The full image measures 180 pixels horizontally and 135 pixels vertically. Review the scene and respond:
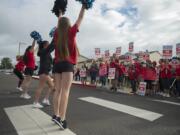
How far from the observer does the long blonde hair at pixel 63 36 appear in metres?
5.17

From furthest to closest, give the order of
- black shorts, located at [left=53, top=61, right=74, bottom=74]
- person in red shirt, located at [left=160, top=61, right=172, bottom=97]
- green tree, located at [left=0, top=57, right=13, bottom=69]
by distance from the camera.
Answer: green tree, located at [left=0, top=57, right=13, bottom=69], person in red shirt, located at [left=160, top=61, right=172, bottom=97], black shorts, located at [left=53, top=61, right=74, bottom=74]

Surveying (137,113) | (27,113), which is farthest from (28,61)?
(137,113)

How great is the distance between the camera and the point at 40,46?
814 centimetres

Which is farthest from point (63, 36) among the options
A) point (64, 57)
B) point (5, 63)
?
point (5, 63)

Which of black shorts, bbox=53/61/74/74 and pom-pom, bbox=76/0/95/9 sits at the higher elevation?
pom-pom, bbox=76/0/95/9

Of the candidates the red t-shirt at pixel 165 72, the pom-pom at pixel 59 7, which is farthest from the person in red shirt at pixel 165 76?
the pom-pom at pixel 59 7

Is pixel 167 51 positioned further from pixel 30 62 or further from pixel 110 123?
pixel 110 123

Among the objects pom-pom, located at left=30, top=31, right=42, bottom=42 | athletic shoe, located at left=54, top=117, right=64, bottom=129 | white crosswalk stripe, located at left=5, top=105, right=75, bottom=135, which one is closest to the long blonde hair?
athletic shoe, located at left=54, top=117, right=64, bottom=129

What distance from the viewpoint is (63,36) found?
16.9ft

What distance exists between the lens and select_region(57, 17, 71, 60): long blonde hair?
5172 millimetres

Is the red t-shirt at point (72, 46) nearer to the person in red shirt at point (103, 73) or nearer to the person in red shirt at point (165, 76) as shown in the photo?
the person in red shirt at point (165, 76)

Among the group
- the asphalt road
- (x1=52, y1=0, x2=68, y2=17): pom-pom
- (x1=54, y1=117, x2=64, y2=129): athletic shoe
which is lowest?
the asphalt road

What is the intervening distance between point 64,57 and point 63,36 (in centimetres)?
36

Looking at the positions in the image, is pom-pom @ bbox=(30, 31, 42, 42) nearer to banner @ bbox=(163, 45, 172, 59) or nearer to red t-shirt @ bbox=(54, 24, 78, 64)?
red t-shirt @ bbox=(54, 24, 78, 64)
